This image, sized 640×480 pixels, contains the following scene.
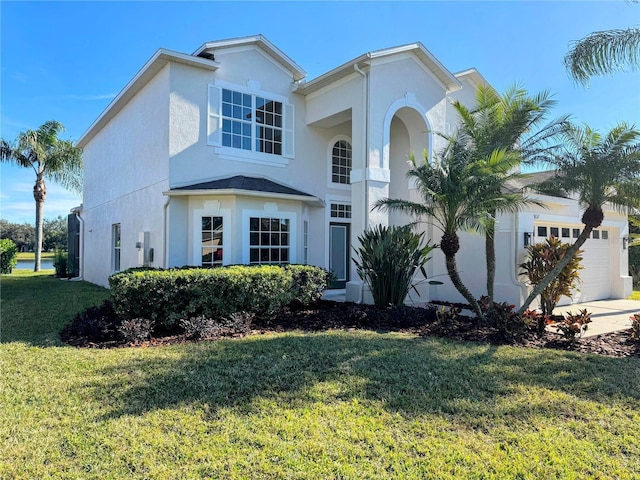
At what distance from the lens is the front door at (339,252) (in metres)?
15.2

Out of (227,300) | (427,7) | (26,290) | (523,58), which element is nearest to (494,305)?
(227,300)

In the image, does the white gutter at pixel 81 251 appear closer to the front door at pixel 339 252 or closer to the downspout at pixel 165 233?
the downspout at pixel 165 233

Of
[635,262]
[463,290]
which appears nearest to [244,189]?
[463,290]

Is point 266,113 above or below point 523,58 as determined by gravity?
below

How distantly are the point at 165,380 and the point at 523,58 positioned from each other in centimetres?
1332

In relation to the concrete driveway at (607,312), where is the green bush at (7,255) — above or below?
above

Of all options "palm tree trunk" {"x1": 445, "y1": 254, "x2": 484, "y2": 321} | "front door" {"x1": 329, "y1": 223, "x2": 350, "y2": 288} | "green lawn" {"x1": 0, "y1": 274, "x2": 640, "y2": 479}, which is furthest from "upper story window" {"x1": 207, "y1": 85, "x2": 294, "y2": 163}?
"green lawn" {"x1": 0, "y1": 274, "x2": 640, "y2": 479}

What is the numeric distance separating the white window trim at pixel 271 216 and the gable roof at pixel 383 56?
178 inches

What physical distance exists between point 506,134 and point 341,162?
24.1 feet

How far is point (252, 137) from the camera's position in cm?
1332

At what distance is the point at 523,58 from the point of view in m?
12.3

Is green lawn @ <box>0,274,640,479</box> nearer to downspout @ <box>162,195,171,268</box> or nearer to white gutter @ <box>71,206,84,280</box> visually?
downspout @ <box>162,195,171,268</box>

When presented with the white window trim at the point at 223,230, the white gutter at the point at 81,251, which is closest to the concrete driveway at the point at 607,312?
the white window trim at the point at 223,230

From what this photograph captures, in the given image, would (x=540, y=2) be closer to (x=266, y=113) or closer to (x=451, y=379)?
(x=266, y=113)
